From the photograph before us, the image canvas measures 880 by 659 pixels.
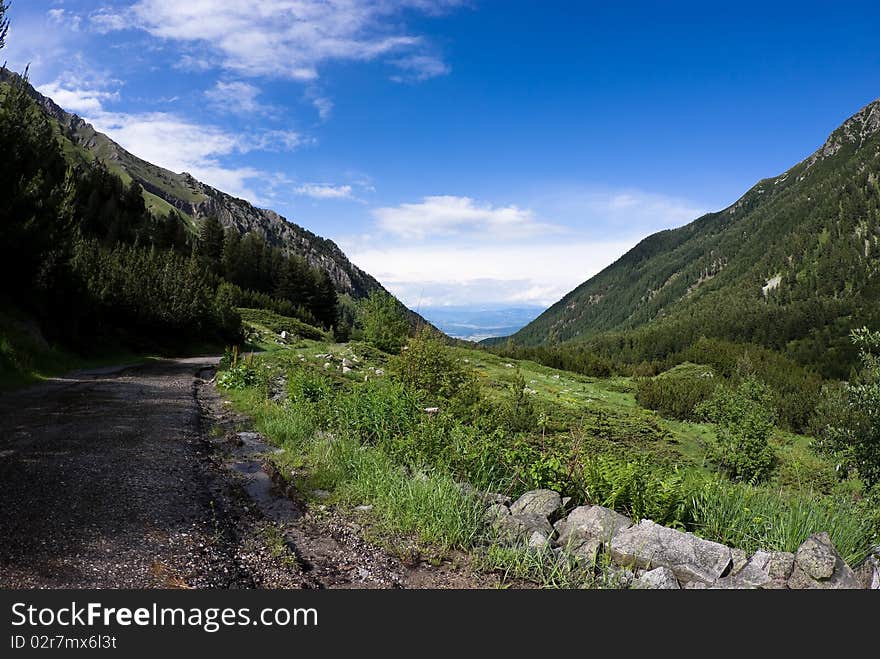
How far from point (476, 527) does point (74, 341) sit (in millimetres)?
26421

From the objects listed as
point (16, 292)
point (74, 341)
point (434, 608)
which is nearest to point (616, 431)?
point (434, 608)

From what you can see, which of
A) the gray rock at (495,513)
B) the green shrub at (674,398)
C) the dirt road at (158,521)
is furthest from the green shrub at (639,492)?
the green shrub at (674,398)

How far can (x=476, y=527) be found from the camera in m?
6.25

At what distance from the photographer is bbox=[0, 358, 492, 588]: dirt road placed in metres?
4.93

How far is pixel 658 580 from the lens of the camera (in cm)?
492

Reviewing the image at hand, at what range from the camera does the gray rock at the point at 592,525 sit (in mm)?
5934

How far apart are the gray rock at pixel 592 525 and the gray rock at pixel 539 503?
0.23m

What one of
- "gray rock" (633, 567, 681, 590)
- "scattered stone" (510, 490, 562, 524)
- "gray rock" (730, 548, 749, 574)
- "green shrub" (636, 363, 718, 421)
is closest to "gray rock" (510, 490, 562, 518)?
"scattered stone" (510, 490, 562, 524)

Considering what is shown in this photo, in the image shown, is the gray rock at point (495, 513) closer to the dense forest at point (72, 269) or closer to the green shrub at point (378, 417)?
the green shrub at point (378, 417)

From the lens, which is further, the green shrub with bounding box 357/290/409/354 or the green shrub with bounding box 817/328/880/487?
the green shrub with bounding box 357/290/409/354

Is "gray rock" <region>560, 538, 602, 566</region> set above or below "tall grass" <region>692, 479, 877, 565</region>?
below

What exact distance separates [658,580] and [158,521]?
5.70 metres

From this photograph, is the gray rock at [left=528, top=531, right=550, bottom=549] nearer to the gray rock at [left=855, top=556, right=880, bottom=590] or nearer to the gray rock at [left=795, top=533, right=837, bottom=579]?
the gray rock at [left=795, top=533, right=837, bottom=579]

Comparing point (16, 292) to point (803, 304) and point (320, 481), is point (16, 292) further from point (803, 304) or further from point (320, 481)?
point (803, 304)
